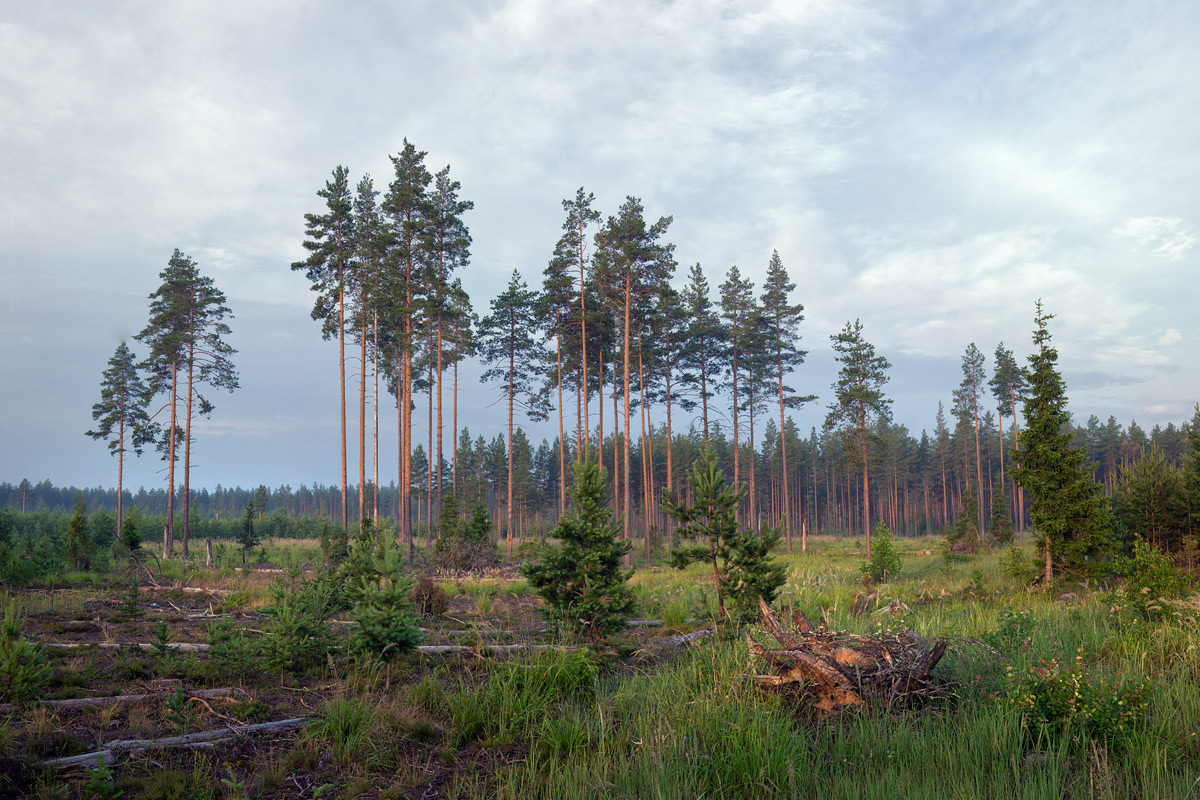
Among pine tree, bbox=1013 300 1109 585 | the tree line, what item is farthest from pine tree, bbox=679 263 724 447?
pine tree, bbox=1013 300 1109 585

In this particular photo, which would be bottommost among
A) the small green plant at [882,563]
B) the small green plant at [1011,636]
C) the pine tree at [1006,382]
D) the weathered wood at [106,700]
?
the small green plant at [882,563]

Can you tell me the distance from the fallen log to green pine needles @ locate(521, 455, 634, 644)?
12.8ft

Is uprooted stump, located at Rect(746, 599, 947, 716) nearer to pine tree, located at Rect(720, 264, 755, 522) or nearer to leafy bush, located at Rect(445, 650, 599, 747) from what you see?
Answer: leafy bush, located at Rect(445, 650, 599, 747)

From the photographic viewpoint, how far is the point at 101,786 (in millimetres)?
4047

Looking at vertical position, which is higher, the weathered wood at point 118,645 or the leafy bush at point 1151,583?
Answer: the leafy bush at point 1151,583

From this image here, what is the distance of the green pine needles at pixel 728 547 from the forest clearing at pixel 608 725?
79.0 inches

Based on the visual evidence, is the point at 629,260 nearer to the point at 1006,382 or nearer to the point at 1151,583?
the point at 1151,583

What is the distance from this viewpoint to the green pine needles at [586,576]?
29.5 ft

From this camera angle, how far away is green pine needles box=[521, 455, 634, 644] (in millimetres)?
8977

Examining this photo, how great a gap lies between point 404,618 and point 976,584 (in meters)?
13.0

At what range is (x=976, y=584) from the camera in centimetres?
1373

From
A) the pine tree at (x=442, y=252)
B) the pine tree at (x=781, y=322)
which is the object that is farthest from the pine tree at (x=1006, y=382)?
the pine tree at (x=442, y=252)

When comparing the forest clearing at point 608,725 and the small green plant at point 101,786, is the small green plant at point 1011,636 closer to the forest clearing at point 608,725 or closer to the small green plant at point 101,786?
the forest clearing at point 608,725

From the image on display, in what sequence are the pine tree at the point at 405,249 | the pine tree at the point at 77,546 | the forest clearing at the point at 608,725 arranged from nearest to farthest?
the forest clearing at the point at 608,725 < the pine tree at the point at 77,546 < the pine tree at the point at 405,249
